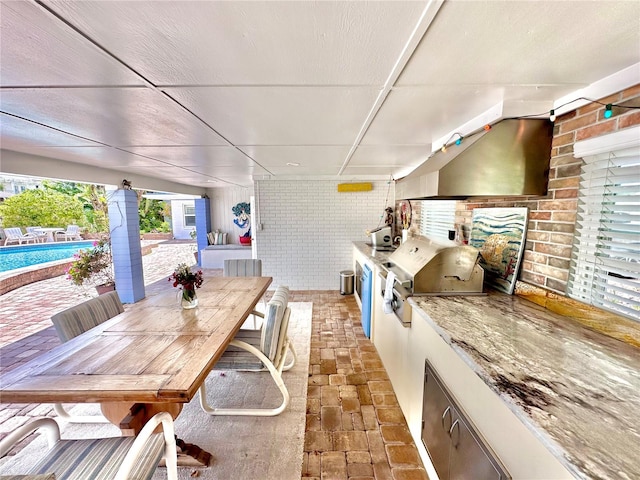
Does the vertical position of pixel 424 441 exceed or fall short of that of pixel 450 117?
it falls short

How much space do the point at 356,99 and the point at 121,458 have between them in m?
2.08

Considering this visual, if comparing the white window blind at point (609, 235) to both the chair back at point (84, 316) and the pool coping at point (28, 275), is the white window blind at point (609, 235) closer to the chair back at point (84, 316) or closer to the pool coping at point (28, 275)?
the chair back at point (84, 316)

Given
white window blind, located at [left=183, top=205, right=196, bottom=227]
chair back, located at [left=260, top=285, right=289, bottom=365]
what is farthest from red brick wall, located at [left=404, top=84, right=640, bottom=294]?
white window blind, located at [left=183, top=205, right=196, bottom=227]

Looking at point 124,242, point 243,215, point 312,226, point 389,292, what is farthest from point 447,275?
point 243,215

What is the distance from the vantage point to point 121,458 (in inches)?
44.1

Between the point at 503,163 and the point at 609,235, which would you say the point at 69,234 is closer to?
the point at 503,163

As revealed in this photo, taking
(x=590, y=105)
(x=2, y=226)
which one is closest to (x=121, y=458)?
(x=590, y=105)

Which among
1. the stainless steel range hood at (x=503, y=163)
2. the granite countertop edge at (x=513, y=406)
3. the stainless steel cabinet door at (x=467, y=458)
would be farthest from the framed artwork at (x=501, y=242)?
the stainless steel cabinet door at (x=467, y=458)

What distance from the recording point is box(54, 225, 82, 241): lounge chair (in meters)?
10.7

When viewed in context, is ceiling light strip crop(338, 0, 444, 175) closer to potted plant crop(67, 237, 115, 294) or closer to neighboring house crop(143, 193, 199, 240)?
potted plant crop(67, 237, 115, 294)

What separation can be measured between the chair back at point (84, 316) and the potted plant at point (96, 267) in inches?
112

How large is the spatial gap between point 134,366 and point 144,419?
34 centimetres

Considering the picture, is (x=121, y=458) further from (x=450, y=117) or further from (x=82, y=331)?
(x=450, y=117)

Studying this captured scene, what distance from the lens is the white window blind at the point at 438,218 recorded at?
108 inches
